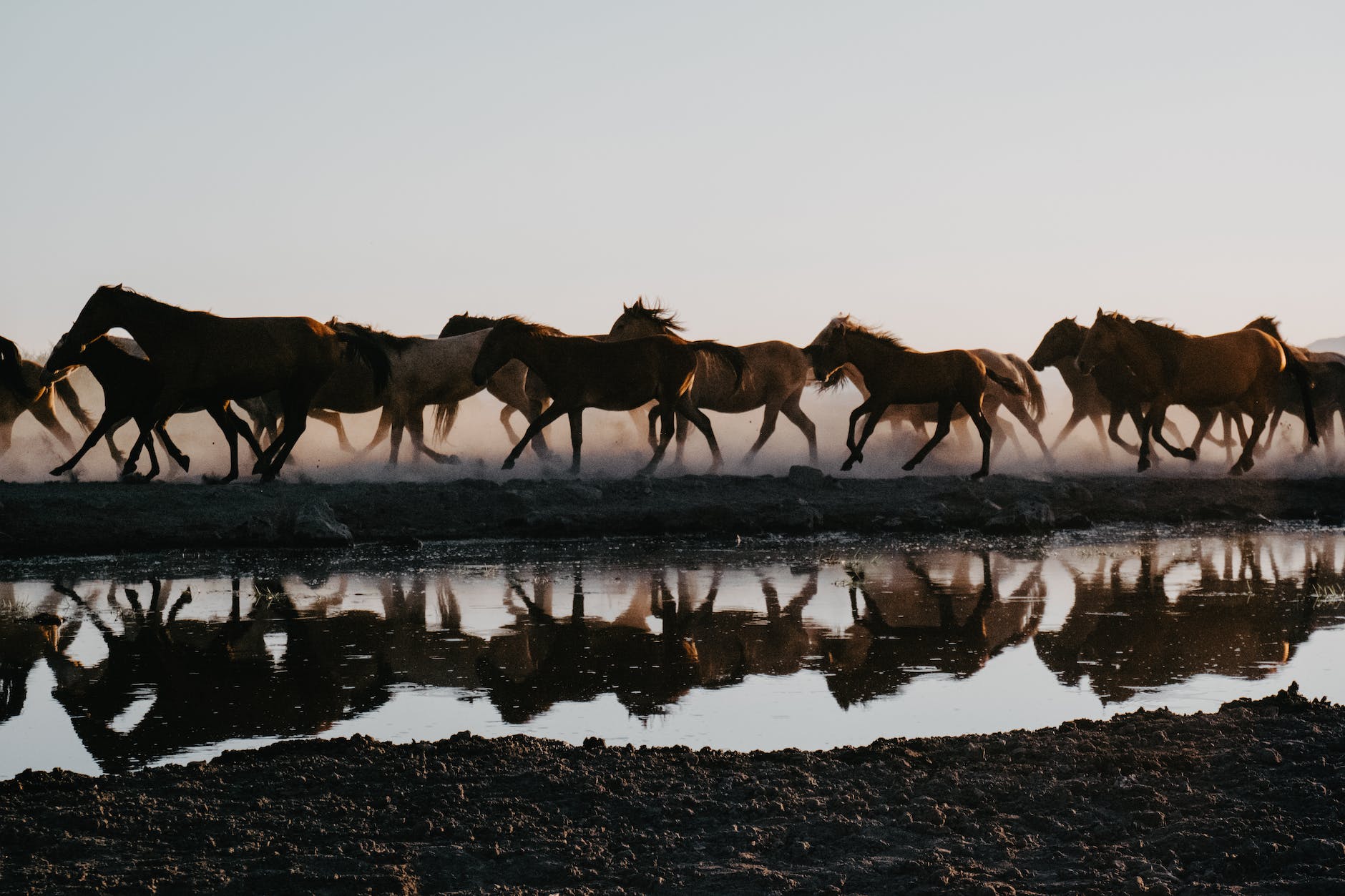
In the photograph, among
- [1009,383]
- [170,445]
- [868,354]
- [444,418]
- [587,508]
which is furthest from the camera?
[1009,383]

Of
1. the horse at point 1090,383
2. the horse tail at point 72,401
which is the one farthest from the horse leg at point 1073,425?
the horse tail at point 72,401

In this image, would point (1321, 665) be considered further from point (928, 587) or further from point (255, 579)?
point (255, 579)

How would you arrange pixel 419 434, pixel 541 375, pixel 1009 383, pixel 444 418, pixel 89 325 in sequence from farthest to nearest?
1. pixel 1009 383
2. pixel 444 418
3. pixel 419 434
4. pixel 541 375
5. pixel 89 325

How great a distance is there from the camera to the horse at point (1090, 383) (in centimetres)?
2214

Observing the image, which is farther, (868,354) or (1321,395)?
(1321,395)

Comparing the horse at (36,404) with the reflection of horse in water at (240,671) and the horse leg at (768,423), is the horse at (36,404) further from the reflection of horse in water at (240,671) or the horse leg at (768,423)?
the reflection of horse in water at (240,671)

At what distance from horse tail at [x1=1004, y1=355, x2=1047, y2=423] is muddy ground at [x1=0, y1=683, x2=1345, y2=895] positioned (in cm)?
2117

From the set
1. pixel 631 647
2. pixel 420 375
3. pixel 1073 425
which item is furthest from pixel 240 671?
pixel 1073 425

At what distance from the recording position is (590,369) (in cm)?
1973

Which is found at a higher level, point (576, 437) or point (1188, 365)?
point (1188, 365)

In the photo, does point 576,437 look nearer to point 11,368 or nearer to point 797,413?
point 797,413

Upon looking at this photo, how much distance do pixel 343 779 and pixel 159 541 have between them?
9032 millimetres

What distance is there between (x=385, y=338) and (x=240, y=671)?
1399cm

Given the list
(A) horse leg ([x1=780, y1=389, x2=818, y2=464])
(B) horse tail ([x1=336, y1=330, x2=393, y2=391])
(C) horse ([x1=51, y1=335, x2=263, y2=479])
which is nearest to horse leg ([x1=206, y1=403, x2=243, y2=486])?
(C) horse ([x1=51, y1=335, x2=263, y2=479])
